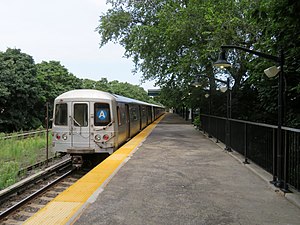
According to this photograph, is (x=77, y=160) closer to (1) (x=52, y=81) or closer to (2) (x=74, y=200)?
(2) (x=74, y=200)

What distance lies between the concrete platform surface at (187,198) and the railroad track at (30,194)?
6.43ft

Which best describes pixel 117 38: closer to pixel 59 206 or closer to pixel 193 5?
pixel 193 5

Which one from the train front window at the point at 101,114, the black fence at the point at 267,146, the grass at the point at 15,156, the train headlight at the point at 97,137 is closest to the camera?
the black fence at the point at 267,146

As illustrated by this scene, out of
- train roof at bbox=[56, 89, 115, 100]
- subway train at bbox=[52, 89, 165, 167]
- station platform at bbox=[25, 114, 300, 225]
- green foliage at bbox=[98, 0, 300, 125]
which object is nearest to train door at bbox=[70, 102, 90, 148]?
subway train at bbox=[52, 89, 165, 167]

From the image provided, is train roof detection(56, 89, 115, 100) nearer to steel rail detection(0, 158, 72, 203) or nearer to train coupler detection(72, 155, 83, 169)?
train coupler detection(72, 155, 83, 169)

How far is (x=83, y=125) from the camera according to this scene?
927 centimetres

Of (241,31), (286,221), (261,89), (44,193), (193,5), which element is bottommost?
(44,193)

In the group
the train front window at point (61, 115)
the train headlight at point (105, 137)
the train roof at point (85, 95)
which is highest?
the train roof at point (85, 95)

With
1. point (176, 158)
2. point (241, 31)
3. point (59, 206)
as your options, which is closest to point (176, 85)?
point (241, 31)

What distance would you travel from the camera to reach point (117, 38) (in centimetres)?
2155

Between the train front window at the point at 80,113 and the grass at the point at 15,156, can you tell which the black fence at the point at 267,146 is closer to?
the train front window at the point at 80,113

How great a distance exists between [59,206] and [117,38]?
1877 centimetres

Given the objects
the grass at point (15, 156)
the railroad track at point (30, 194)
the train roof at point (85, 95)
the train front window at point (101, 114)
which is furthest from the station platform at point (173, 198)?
the grass at point (15, 156)

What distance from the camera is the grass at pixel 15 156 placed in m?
8.07
